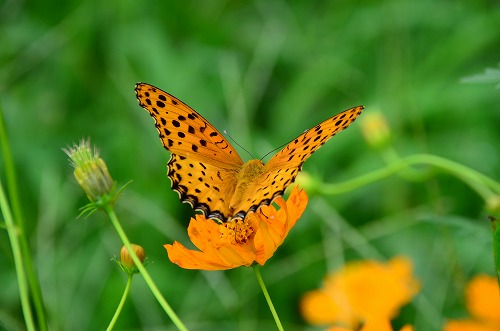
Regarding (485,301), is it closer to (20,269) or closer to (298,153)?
(298,153)

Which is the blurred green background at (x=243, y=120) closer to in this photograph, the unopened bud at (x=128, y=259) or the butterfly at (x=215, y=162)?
the butterfly at (x=215, y=162)

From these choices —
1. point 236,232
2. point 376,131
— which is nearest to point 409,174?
point 376,131

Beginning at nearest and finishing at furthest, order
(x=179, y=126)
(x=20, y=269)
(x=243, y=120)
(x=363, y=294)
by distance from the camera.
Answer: (x=20, y=269) < (x=179, y=126) < (x=363, y=294) < (x=243, y=120)

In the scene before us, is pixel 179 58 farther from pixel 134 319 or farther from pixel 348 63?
pixel 134 319

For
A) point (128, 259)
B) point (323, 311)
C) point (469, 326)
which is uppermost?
point (128, 259)

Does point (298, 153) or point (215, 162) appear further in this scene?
point (215, 162)

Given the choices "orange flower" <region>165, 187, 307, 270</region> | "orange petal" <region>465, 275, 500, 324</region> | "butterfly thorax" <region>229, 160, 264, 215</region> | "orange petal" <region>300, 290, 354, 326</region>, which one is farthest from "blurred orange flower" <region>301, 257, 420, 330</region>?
"orange flower" <region>165, 187, 307, 270</region>
